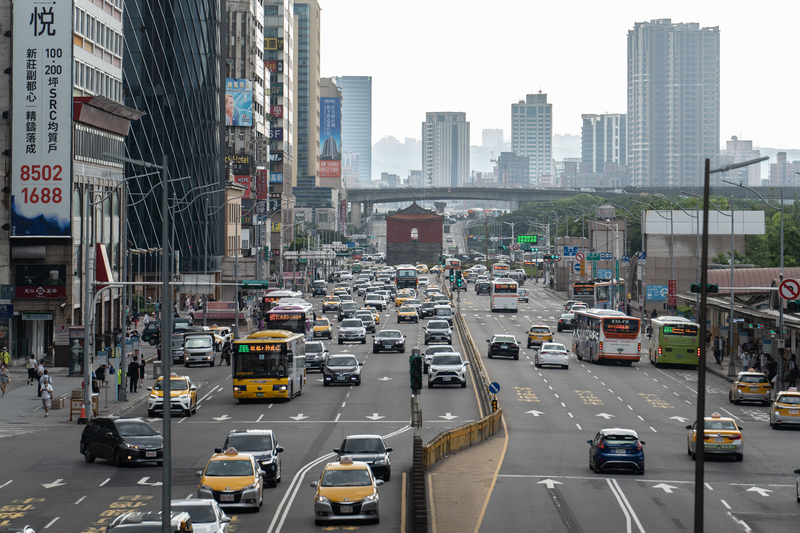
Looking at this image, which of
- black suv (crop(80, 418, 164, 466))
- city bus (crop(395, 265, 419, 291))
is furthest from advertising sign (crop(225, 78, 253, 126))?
black suv (crop(80, 418, 164, 466))

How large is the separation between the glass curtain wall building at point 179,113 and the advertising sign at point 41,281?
28536 mm

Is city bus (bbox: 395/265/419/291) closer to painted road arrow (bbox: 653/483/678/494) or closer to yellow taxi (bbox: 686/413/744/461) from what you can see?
yellow taxi (bbox: 686/413/744/461)

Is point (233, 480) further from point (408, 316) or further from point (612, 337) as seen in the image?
point (408, 316)

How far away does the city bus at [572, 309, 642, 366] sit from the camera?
59000 millimetres

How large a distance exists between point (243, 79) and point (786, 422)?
10465 centimetres

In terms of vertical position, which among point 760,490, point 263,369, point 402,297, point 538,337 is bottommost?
point 760,490

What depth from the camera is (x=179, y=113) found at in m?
107

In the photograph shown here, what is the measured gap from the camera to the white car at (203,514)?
19688 millimetres

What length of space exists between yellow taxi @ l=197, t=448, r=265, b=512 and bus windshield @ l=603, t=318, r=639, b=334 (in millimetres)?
37211

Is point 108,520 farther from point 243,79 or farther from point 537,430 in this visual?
point 243,79

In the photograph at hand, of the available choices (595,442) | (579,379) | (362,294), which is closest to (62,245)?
(579,379)

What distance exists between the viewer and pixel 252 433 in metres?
27.9

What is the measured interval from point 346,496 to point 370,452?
455 cm

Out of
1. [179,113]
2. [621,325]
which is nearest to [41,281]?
[621,325]
